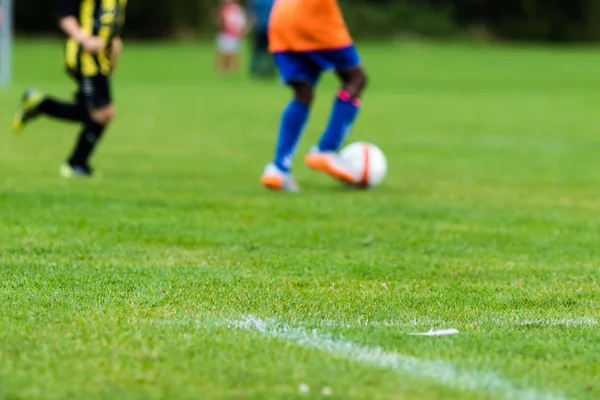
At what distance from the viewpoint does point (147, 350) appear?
364cm

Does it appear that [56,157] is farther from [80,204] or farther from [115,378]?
[115,378]

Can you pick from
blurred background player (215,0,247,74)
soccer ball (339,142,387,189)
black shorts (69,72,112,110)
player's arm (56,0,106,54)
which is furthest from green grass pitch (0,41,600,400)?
blurred background player (215,0,247,74)

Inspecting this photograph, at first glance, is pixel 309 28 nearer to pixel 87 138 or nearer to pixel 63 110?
pixel 87 138

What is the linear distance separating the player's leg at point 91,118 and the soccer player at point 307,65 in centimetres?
132

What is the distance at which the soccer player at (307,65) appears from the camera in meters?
8.37

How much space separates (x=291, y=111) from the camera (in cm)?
847

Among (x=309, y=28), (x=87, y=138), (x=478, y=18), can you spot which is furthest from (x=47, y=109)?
(x=478, y=18)

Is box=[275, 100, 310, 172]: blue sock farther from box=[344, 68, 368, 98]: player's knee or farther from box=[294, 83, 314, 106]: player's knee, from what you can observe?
box=[344, 68, 368, 98]: player's knee

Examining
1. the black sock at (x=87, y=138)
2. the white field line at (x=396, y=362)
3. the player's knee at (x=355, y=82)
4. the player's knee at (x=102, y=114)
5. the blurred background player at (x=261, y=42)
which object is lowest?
the blurred background player at (x=261, y=42)

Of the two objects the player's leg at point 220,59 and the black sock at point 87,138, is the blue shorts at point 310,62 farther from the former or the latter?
the player's leg at point 220,59

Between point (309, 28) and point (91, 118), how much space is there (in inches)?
73.1

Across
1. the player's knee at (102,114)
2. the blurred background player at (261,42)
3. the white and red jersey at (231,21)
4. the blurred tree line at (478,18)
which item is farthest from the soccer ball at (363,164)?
the blurred tree line at (478,18)

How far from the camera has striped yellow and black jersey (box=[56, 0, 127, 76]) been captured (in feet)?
28.1

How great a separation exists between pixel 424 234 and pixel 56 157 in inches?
206
